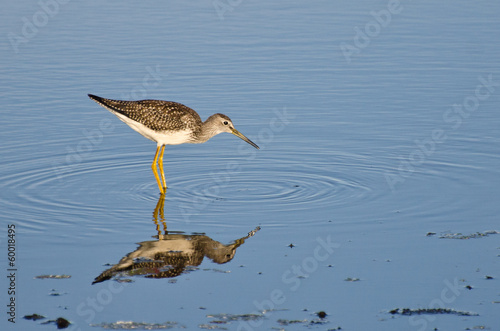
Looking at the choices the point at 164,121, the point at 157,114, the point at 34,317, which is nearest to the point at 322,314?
the point at 34,317

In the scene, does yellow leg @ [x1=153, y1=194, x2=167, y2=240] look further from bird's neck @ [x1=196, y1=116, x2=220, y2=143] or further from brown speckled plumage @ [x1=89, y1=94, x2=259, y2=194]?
bird's neck @ [x1=196, y1=116, x2=220, y2=143]

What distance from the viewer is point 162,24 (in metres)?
22.9

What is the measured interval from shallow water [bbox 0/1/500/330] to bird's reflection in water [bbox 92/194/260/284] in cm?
6

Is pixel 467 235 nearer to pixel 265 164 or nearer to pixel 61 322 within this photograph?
pixel 265 164

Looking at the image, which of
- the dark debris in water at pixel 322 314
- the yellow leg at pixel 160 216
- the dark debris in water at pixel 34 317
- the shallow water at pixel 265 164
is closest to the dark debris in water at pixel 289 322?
the shallow water at pixel 265 164

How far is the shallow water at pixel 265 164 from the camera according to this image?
28.8 ft

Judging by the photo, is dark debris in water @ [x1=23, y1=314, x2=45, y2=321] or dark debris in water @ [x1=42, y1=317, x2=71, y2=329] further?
dark debris in water @ [x1=23, y1=314, x2=45, y2=321]

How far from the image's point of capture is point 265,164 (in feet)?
46.8

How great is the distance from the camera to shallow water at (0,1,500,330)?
28.8 feet

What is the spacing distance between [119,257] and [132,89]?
328 inches

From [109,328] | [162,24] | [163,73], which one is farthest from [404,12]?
[109,328]

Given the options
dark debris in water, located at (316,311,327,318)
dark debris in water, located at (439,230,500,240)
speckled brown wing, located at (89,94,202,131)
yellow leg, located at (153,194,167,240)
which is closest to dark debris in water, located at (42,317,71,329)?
dark debris in water, located at (316,311,327,318)

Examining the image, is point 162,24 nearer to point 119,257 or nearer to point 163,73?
point 163,73

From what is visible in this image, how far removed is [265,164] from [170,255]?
182 inches
